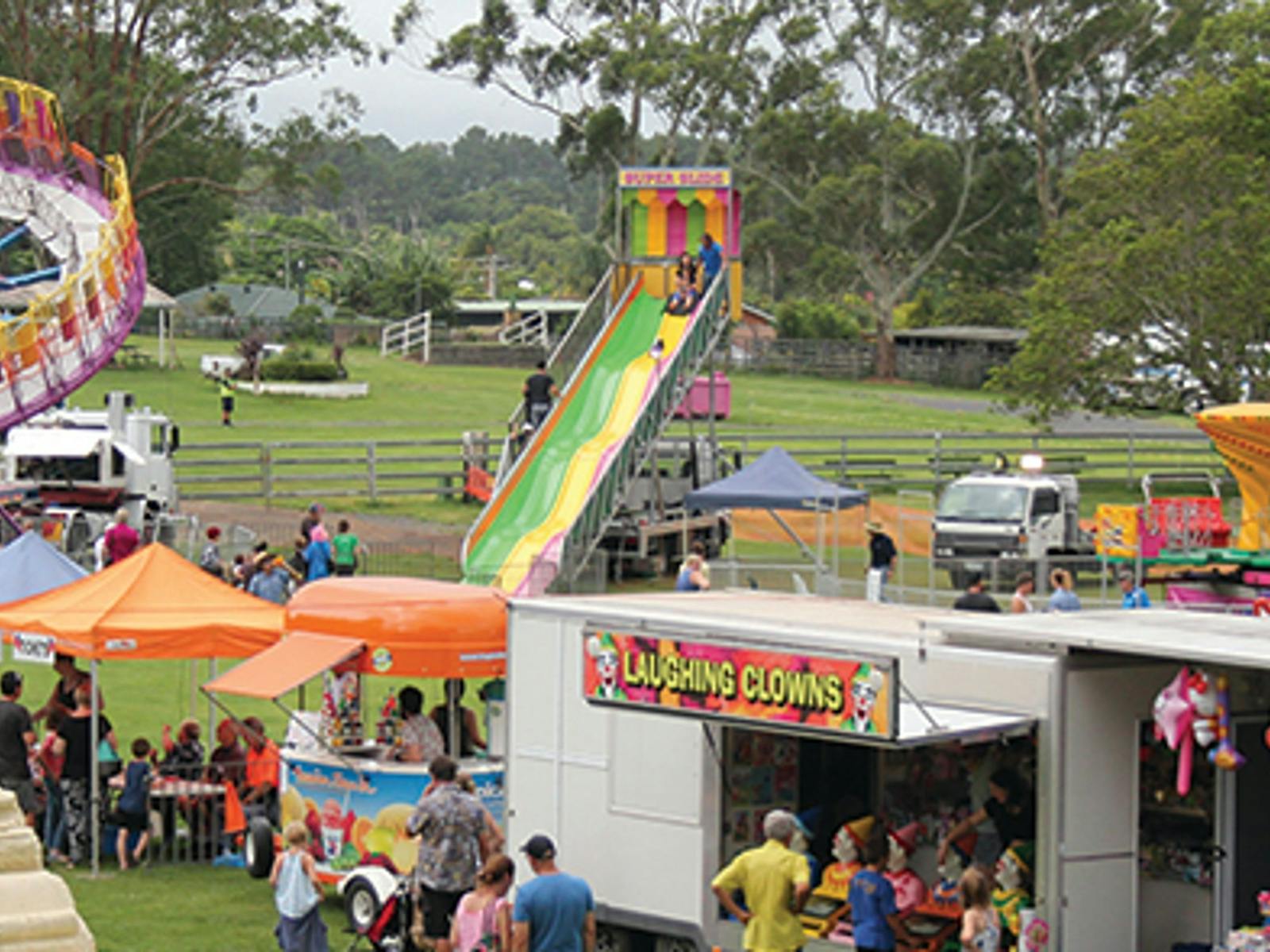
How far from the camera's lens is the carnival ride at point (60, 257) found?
37469mm

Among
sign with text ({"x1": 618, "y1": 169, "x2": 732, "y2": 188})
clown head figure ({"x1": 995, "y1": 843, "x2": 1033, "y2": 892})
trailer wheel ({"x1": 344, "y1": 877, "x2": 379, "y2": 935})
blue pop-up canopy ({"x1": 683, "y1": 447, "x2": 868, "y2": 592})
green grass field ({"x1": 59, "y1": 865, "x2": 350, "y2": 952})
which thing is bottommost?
green grass field ({"x1": 59, "y1": 865, "x2": 350, "y2": 952})

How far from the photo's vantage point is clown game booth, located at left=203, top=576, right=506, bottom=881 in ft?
53.7


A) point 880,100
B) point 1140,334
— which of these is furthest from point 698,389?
point 880,100

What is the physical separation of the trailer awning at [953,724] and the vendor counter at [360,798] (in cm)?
493

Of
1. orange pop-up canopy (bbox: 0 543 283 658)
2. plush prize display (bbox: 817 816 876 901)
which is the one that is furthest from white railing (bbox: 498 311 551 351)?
plush prize display (bbox: 817 816 876 901)

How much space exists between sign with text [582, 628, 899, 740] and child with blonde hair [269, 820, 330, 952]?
2.20 meters

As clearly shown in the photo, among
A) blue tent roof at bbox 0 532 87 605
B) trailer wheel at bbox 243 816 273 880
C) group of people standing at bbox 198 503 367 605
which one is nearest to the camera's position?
trailer wheel at bbox 243 816 273 880

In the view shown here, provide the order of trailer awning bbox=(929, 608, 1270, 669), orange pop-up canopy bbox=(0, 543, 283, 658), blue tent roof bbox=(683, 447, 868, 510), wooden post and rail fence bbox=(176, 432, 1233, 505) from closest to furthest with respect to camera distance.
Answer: trailer awning bbox=(929, 608, 1270, 669)
orange pop-up canopy bbox=(0, 543, 283, 658)
blue tent roof bbox=(683, 447, 868, 510)
wooden post and rail fence bbox=(176, 432, 1233, 505)

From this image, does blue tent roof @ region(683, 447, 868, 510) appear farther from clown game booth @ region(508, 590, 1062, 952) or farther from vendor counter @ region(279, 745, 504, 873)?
clown game booth @ region(508, 590, 1062, 952)

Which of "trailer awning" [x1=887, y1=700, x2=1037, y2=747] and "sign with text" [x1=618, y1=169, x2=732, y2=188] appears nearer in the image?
"trailer awning" [x1=887, y1=700, x2=1037, y2=747]

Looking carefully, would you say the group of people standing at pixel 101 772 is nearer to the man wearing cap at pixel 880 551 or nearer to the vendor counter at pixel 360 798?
the vendor counter at pixel 360 798

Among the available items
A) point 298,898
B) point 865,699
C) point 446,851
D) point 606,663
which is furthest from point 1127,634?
point 298,898

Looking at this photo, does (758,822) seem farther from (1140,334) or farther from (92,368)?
(1140,334)

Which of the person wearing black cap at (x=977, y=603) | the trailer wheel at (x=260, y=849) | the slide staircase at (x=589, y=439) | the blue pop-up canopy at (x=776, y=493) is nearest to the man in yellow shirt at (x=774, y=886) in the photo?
the trailer wheel at (x=260, y=849)
